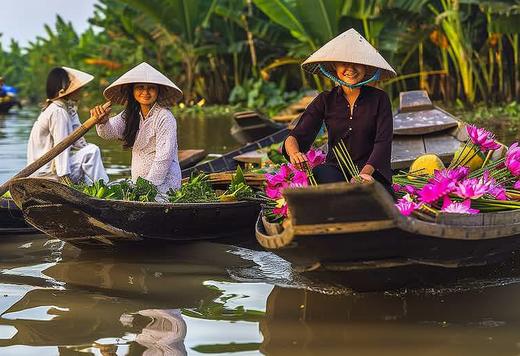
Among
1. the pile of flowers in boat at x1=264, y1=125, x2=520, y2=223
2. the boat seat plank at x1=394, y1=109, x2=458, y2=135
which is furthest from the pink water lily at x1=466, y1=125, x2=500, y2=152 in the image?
the boat seat plank at x1=394, y1=109, x2=458, y2=135

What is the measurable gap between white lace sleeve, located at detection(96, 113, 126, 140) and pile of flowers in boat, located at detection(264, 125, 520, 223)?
3.73ft

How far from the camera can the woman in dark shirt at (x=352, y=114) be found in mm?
3742

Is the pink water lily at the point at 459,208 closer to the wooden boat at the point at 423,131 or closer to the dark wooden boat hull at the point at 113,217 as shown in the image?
the dark wooden boat hull at the point at 113,217

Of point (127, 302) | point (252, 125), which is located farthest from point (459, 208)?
point (252, 125)

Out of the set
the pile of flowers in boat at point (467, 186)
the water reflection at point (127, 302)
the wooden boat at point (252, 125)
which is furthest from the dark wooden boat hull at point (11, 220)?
the wooden boat at point (252, 125)

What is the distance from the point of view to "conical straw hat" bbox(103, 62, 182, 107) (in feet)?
14.8

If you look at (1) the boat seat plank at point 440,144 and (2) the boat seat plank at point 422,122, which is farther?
(2) the boat seat plank at point 422,122

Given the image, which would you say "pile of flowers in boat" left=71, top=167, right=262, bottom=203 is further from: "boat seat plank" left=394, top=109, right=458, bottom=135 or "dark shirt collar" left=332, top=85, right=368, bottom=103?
"boat seat plank" left=394, top=109, right=458, bottom=135

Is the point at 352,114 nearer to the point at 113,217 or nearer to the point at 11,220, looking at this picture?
the point at 113,217

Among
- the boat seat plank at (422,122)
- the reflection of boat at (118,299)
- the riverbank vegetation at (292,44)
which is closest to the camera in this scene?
the reflection of boat at (118,299)

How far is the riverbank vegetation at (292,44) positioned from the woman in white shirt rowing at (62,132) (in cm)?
418

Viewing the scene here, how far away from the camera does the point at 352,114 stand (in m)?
3.85

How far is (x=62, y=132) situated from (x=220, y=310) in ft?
6.58

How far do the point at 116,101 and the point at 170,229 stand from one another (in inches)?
33.9
